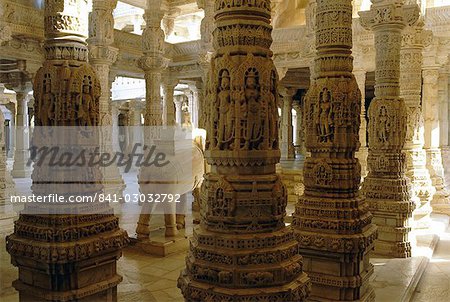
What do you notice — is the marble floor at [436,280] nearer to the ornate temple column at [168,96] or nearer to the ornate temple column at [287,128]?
the ornate temple column at [287,128]

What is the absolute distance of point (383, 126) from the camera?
7133 mm

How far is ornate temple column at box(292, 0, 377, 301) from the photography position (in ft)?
15.2

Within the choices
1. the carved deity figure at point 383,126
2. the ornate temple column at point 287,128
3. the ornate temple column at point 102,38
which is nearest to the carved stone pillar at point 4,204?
the ornate temple column at point 102,38

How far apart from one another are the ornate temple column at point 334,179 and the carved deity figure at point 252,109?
198 centimetres

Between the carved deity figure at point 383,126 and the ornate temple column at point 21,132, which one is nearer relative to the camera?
the carved deity figure at point 383,126

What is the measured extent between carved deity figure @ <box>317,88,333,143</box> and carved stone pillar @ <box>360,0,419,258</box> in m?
2.76

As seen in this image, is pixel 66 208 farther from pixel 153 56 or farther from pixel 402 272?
pixel 153 56

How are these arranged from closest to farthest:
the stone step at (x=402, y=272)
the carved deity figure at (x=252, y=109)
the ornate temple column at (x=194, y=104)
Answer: the carved deity figure at (x=252, y=109), the stone step at (x=402, y=272), the ornate temple column at (x=194, y=104)

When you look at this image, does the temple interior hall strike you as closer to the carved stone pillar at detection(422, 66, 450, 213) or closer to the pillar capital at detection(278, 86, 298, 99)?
the carved stone pillar at detection(422, 66, 450, 213)

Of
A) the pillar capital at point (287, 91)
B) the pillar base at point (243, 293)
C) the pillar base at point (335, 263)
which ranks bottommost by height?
the pillar base at point (335, 263)

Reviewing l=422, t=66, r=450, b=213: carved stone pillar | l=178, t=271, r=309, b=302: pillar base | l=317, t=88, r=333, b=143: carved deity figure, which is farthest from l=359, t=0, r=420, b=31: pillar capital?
l=178, t=271, r=309, b=302: pillar base

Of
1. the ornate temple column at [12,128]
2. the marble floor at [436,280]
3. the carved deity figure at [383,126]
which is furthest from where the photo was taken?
the ornate temple column at [12,128]

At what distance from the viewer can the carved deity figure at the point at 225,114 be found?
298 centimetres

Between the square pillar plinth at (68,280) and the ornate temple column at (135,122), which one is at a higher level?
the ornate temple column at (135,122)
